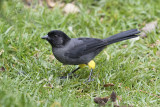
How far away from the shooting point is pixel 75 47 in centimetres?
557

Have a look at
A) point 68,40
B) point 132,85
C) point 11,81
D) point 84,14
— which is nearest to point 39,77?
point 11,81

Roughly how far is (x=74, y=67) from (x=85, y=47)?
604 millimetres

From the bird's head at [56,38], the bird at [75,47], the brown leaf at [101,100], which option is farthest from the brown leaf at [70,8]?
the brown leaf at [101,100]

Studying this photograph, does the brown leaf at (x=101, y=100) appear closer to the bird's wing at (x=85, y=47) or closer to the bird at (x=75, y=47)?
the bird at (x=75, y=47)

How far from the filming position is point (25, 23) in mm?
6914

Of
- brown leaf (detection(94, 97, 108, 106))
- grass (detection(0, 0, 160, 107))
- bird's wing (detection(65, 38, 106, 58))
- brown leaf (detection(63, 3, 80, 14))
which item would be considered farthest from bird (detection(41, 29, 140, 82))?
brown leaf (detection(63, 3, 80, 14))

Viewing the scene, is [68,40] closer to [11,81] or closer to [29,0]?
[11,81]

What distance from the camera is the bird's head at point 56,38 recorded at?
539 centimetres

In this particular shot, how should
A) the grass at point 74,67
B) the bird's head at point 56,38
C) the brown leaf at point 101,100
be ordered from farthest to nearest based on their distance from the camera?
the bird's head at point 56,38, the grass at point 74,67, the brown leaf at point 101,100

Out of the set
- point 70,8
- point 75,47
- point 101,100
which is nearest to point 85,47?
point 75,47

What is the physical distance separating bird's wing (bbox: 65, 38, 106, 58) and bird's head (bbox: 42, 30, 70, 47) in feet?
0.77

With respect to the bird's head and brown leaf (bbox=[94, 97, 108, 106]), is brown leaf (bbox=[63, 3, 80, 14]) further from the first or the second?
brown leaf (bbox=[94, 97, 108, 106])

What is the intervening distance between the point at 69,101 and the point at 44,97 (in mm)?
449

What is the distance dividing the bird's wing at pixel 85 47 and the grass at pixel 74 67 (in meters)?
0.44
